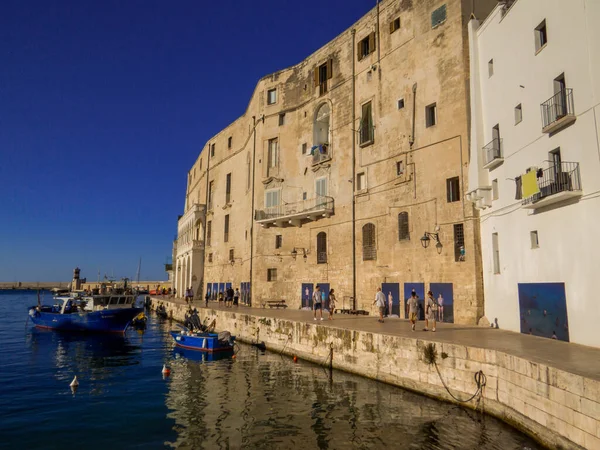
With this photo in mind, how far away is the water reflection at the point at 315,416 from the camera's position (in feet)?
32.1

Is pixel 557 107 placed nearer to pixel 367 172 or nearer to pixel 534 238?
pixel 534 238

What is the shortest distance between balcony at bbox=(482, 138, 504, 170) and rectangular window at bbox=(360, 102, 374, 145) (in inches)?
325

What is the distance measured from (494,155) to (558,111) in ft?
13.3

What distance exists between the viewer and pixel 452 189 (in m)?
19.4

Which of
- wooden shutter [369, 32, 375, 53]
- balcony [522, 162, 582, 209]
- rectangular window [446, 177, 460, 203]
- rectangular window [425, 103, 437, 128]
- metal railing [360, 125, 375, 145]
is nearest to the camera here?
balcony [522, 162, 582, 209]

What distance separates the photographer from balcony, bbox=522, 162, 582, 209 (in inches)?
463

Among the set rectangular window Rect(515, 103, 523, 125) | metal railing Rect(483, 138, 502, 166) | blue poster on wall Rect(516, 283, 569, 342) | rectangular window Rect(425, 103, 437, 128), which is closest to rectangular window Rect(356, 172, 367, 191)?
rectangular window Rect(425, 103, 437, 128)

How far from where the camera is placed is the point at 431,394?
12852 millimetres

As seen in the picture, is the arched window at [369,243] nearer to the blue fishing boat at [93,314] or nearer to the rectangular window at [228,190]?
the blue fishing boat at [93,314]

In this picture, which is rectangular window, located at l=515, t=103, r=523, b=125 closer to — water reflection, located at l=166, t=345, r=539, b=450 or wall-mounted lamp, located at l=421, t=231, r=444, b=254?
wall-mounted lamp, located at l=421, t=231, r=444, b=254

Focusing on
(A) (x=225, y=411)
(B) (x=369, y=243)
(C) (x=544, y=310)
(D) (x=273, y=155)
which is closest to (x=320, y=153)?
(D) (x=273, y=155)

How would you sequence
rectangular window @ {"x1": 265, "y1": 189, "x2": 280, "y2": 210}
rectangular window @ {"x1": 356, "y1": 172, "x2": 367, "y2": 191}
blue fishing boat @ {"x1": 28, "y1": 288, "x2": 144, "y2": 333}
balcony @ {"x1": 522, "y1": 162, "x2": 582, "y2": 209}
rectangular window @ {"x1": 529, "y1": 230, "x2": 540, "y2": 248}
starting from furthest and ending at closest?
1. rectangular window @ {"x1": 265, "y1": 189, "x2": 280, "y2": 210}
2. blue fishing boat @ {"x1": 28, "y1": 288, "x2": 144, "y2": 333}
3. rectangular window @ {"x1": 356, "y1": 172, "x2": 367, "y2": 191}
4. rectangular window @ {"x1": 529, "y1": 230, "x2": 540, "y2": 248}
5. balcony @ {"x1": 522, "y1": 162, "x2": 582, "y2": 209}

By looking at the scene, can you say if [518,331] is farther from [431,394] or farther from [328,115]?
[328,115]

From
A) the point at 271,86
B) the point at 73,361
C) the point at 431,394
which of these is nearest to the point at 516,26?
the point at 431,394
